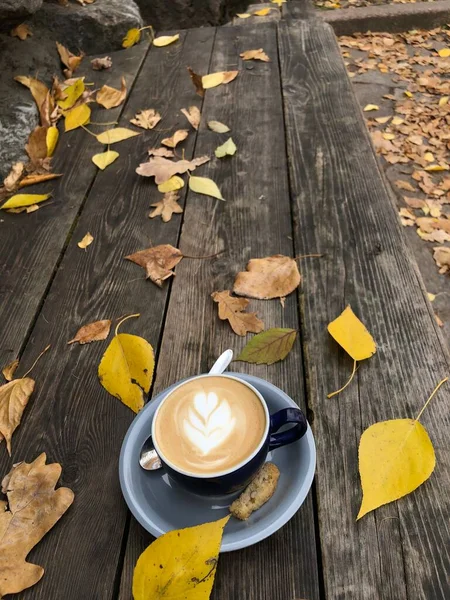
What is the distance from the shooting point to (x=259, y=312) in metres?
1.06

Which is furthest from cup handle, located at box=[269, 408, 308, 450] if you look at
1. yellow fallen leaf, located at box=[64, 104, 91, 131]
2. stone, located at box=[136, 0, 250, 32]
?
stone, located at box=[136, 0, 250, 32]

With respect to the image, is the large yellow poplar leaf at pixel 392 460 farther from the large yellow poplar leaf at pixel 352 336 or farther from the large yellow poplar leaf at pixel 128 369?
the large yellow poplar leaf at pixel 128 369

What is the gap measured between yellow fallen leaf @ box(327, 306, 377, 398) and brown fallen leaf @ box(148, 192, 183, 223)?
1.84ft

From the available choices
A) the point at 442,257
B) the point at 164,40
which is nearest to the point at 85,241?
the point at 164,40

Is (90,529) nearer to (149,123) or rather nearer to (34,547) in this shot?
(34,547)

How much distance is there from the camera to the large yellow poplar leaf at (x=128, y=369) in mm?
913

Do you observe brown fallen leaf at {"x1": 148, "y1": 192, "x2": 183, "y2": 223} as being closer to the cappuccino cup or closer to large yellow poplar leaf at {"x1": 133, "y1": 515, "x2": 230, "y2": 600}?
the cappuccino cup

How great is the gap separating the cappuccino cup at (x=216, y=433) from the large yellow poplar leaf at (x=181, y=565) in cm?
6

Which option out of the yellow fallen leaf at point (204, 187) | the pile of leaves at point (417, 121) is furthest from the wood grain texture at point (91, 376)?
the pile of leaves at point (417, 121)

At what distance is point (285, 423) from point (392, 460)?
0.66ft

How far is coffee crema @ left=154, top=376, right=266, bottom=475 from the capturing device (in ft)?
2.19

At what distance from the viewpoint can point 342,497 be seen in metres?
0.75

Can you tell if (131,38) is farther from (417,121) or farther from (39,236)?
(417,121)

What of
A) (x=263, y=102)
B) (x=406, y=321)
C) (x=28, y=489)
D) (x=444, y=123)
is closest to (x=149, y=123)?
(x=263, y=102)
